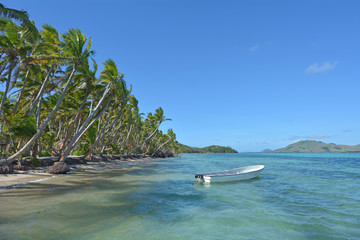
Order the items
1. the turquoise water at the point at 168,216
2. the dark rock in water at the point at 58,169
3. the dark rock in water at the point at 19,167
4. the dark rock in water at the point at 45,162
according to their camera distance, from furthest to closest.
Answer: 1. the dark rock in water at the point at 45,162
2. the dark rock in water at the point at 58,169
3. the dark rock in water at the point at 19,167
4. the turquoise water at the point at 168,216

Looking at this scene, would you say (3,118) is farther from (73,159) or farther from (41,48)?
(73,159)

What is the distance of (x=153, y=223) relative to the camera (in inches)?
273

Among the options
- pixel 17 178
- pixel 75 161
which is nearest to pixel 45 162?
pixel 75 161

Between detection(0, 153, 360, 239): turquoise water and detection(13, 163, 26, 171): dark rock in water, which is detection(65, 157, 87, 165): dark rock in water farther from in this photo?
detection(0, 153, 360, 239): turquoise water

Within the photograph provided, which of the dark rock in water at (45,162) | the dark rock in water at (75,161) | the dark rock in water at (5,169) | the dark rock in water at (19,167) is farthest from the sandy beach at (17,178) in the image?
the dark rock in water at (75,161)

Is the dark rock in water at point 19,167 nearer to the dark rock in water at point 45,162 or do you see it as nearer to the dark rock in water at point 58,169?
the dark rock in water at point 58,169

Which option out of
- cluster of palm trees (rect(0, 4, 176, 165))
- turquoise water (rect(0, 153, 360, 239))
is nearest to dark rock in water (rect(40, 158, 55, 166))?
cluster of palm trees (rect(0, 4, 176, 165))

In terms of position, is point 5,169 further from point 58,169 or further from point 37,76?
point 37,76

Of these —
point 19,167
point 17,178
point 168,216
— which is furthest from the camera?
point 19,167

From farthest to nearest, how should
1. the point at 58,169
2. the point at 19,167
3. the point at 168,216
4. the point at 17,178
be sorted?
the point at 58,169, the point at 19,167, the point at 17,178, the point at 168,216

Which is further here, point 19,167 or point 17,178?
point 19,167

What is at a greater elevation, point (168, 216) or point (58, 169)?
point (58, 169)

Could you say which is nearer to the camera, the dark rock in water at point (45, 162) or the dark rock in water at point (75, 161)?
the dark rock in water at point (45, 162)

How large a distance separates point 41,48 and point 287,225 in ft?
65.6
